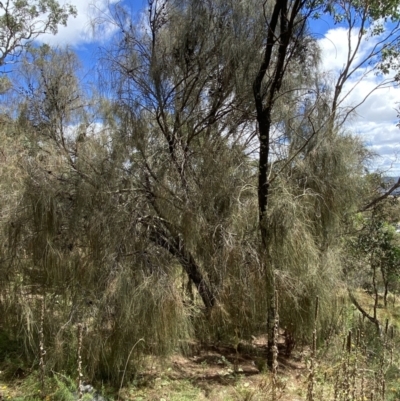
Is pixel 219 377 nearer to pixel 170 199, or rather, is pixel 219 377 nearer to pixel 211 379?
pixel 211 379

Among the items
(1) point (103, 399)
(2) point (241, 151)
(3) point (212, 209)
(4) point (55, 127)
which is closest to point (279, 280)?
(3) point (212, 209)

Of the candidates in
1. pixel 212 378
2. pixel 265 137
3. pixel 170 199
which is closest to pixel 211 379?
pixel 212 378

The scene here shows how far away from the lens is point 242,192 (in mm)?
5055

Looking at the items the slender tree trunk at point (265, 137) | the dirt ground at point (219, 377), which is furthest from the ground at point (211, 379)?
the slender tree trunk at point (265, 137)

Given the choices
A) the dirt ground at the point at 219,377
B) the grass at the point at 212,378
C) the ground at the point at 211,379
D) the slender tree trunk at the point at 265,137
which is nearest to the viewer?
the grass at the point at 212,378

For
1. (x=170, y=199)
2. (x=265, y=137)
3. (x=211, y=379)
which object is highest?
(x=265, y=137)

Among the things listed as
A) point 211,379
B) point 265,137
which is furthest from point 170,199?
point 211,379

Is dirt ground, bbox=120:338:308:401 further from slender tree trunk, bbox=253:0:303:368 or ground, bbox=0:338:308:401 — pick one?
slender tree trunk, bbox=253:0:303:368

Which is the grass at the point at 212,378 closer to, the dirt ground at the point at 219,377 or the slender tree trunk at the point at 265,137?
the dirt ground at the point at 219,377

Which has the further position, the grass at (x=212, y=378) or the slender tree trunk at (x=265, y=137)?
the slender tree trunk at (x=265, y=137)

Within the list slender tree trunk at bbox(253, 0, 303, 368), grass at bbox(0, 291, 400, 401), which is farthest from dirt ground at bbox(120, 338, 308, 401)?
slender tree trunk at bbox(253, 0, 303, 368)

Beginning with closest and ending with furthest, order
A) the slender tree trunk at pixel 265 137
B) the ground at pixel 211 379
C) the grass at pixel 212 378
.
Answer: the grass at pixel 212 378, the ground at pixel 211 379, the slender tree trunk at pixel 265 137

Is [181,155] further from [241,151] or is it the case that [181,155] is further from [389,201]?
[389,201]

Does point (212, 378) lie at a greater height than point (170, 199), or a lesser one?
lesser
